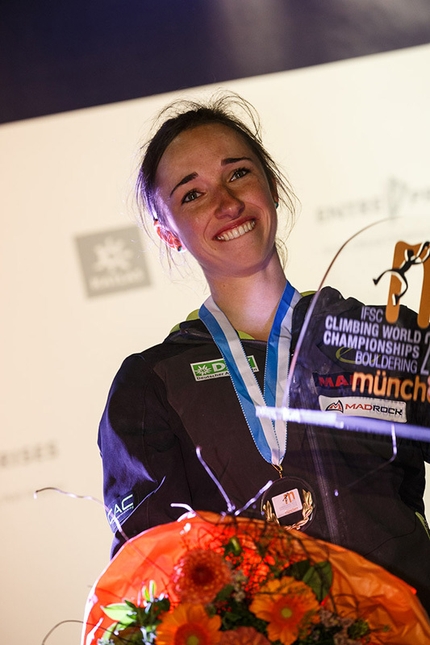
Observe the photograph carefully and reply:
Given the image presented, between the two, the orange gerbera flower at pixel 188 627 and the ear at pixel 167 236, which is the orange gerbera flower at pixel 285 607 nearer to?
Answer: the orange gerbera flower at pixel 188 627

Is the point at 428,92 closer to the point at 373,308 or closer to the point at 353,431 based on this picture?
the point at 373,308

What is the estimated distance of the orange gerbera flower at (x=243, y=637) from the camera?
90cm

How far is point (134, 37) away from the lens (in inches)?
95.9

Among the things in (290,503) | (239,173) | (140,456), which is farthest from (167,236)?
(290,503)

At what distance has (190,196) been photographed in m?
1.84

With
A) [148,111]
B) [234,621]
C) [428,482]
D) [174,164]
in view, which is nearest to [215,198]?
[174,164]

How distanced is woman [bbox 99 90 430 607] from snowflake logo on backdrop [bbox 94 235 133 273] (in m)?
0.21

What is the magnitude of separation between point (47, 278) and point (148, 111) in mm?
587

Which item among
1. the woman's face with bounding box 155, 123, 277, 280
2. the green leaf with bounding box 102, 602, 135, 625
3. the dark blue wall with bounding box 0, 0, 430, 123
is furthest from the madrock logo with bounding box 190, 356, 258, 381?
the dark blue wall with bounding box 0, 0, 430, 123

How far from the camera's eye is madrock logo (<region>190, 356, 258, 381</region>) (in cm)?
170

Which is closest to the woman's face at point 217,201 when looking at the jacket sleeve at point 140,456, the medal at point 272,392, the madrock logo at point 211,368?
the medal at point 272,392

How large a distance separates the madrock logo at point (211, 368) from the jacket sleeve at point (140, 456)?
0.28 ft

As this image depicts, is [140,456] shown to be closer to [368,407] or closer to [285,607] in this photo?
[368,407]

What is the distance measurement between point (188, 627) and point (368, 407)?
0.45m
